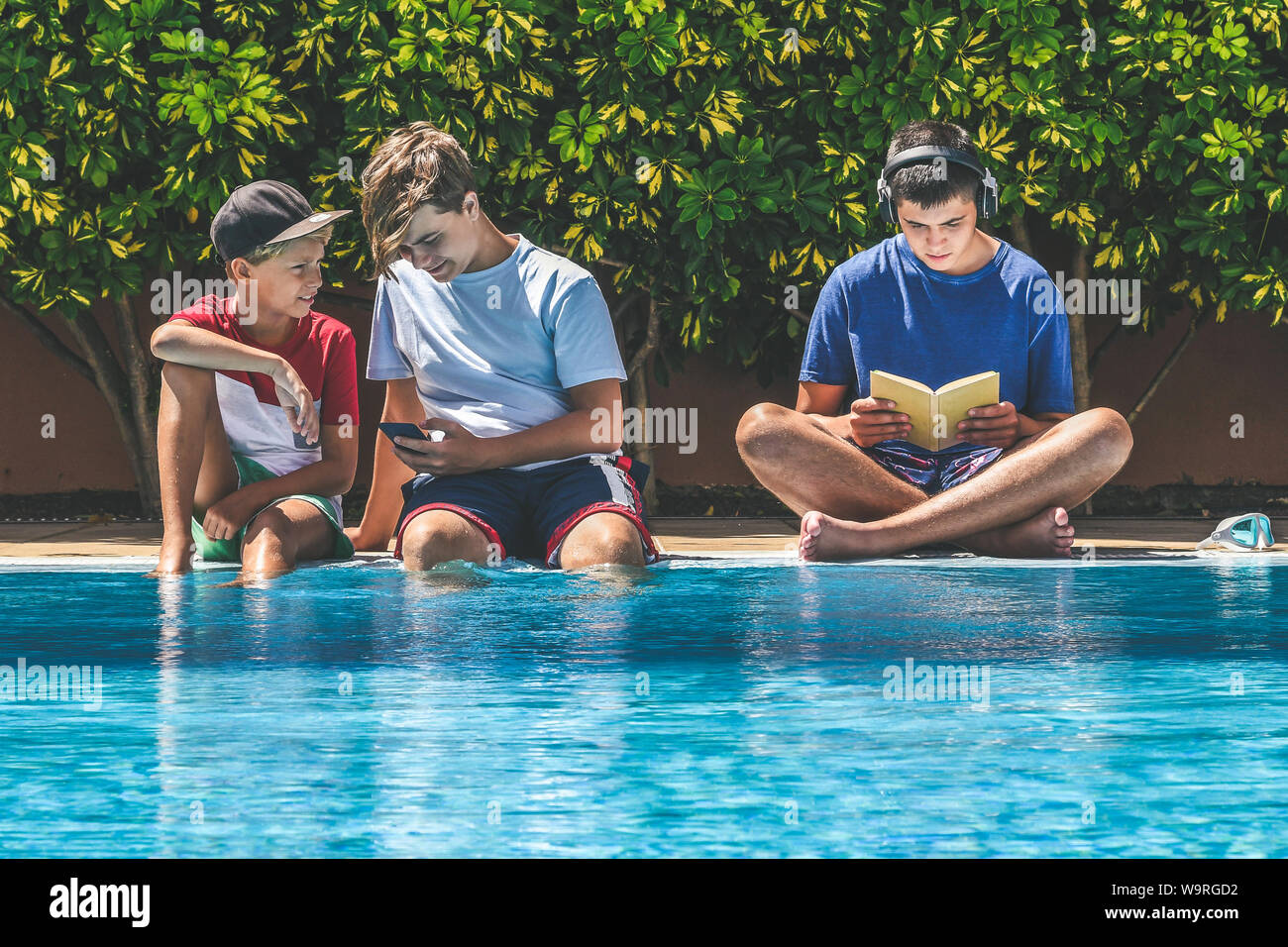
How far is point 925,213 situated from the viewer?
660cm

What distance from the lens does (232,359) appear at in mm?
6199

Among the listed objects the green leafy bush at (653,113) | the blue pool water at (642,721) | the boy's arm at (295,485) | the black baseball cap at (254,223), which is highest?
the green leafy bush at (653,113)

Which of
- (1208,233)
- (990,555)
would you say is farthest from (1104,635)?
(1208,233)

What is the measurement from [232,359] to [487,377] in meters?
0.88

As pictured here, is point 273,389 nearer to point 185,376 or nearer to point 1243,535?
point 185,376

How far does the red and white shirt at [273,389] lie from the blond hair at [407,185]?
397 millimetres

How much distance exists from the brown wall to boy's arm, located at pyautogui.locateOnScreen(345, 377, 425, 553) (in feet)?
12.4

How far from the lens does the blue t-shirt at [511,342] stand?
6328 mm

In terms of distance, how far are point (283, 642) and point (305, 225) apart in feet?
6.56

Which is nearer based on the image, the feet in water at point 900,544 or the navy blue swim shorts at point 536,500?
the navy blue swim shorts at point 536,500

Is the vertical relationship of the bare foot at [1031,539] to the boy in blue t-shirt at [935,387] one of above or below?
below

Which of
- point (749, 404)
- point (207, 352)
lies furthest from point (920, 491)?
point (749, 404)

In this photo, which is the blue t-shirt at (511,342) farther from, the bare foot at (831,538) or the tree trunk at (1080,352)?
the tree trunk at (1080,352)

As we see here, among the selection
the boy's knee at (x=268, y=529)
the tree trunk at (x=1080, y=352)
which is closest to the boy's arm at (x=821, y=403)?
the boy's knee at (x=268, y=529)
